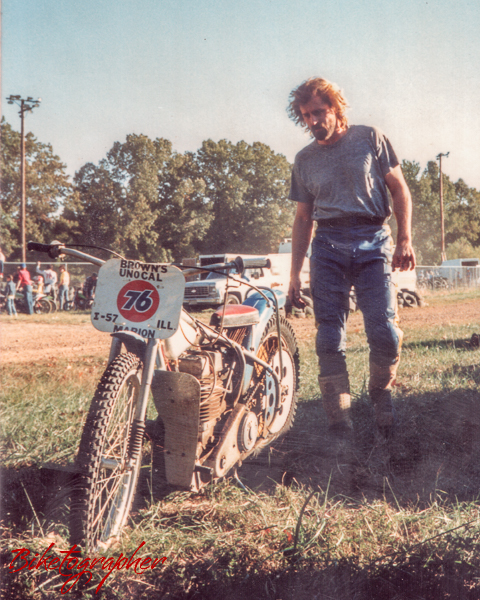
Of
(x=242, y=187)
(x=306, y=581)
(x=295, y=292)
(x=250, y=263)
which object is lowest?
(x=306, y=581)

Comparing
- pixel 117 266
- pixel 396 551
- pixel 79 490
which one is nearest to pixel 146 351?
pixel 117 266

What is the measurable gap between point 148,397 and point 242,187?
655 cm

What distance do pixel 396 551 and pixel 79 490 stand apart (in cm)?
114

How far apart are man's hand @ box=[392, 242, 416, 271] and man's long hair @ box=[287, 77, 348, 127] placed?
769 mm

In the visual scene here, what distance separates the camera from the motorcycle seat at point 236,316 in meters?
2.81

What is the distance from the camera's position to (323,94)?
2924mm

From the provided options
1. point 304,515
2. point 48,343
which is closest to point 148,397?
point 304,515

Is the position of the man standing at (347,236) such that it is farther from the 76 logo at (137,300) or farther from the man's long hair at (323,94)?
the 76 logo at (137,300)

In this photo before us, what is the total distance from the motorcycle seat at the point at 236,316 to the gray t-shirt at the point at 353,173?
0.66m

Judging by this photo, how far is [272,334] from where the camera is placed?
339 centimetres

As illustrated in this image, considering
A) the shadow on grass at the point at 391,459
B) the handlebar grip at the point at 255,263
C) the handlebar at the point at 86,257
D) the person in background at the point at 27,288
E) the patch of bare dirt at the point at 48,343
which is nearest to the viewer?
the handlebar at the point at 86,257

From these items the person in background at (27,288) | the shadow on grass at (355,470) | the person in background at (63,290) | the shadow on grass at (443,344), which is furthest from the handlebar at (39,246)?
the person in background at (63,290)

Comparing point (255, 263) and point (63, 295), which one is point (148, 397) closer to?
point (255, 263)

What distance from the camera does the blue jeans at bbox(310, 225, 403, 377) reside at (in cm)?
297
